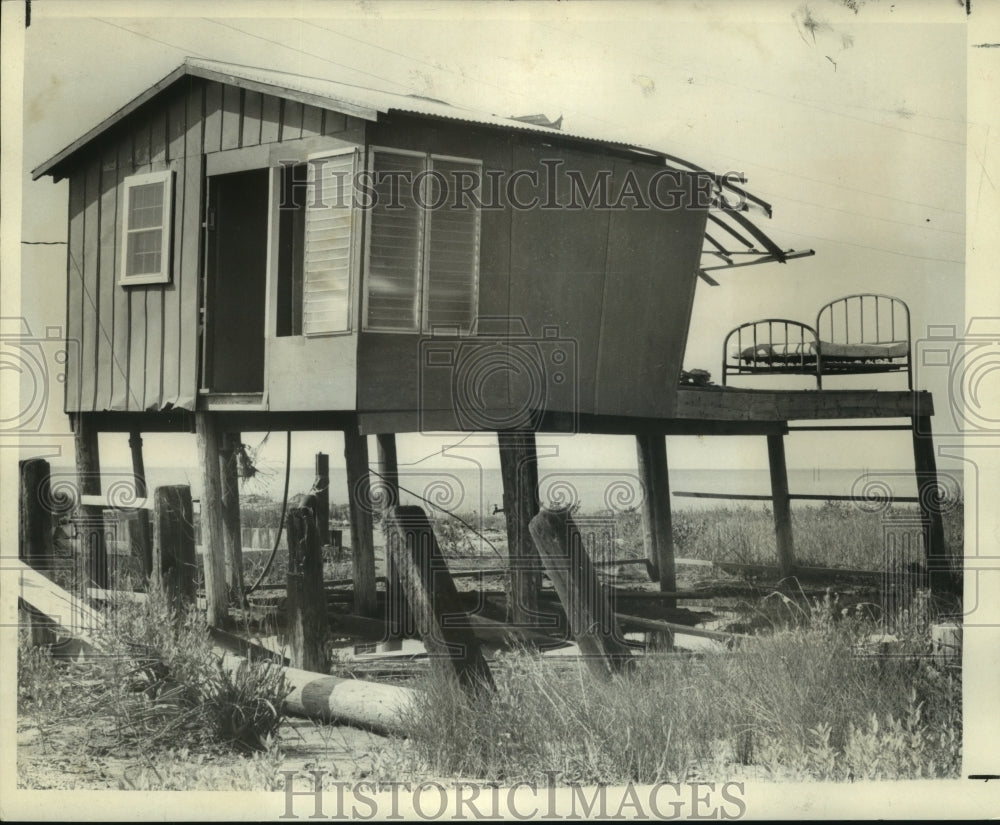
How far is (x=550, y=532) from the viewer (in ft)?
24.0

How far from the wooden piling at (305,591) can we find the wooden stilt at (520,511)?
2.15 metres

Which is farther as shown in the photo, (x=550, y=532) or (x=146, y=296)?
(x=146, y=296)

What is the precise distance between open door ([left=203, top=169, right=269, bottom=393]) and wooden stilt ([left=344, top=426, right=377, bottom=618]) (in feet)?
4.79

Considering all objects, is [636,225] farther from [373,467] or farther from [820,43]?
[373,467]

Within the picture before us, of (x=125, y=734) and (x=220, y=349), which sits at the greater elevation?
(x=220, y=349)

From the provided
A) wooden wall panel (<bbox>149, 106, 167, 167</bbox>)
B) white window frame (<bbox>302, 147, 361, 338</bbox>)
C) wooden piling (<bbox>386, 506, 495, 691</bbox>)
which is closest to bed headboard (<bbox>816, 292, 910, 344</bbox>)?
white window frame (<bbox>302, 147, 361, 338</bbox>)

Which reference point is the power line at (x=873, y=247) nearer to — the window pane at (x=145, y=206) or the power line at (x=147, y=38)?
the power line at (x=147, y=38)

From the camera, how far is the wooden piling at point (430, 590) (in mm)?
7078

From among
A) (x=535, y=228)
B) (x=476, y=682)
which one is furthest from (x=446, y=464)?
(x=476, y=682)

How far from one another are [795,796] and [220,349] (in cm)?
726

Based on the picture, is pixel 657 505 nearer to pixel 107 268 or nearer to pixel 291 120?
pixel 291 120

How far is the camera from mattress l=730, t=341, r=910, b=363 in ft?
35.7

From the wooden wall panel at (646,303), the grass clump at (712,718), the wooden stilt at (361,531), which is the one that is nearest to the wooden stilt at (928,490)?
the grass clump at (712,718)

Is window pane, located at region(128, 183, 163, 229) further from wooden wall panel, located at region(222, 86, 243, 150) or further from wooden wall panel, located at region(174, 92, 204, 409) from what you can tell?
wooden wall panel, located at region(222, 86, 243, 150)
